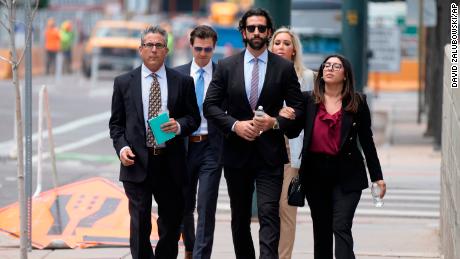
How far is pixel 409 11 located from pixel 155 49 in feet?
63.8

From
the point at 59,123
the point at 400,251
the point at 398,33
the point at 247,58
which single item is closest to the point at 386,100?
the point at 398,33

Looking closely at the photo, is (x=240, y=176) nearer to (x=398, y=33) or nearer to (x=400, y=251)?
(x=400, y=251)

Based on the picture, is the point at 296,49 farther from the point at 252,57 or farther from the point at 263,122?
the point at 263,122

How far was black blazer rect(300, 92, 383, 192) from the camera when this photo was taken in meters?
8.62

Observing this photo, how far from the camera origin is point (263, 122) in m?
8.59

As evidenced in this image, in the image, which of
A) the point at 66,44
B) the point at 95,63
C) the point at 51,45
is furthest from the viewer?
the point at 66,44

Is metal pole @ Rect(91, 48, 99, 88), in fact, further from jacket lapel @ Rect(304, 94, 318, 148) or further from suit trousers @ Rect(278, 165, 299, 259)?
jacket lapel @ Rect(304, 94, 318, 148)

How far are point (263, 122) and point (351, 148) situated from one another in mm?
641

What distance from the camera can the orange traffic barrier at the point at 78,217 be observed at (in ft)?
38.1

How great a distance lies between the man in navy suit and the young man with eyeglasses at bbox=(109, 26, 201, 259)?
761 mm

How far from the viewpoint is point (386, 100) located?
40.9 meters

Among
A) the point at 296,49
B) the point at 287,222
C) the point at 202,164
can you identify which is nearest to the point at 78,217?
the point at 202,164

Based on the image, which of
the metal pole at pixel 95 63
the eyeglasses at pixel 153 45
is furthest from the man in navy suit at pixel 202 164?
the metal pole at pixel 95 63

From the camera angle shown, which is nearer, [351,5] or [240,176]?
[240,176]
